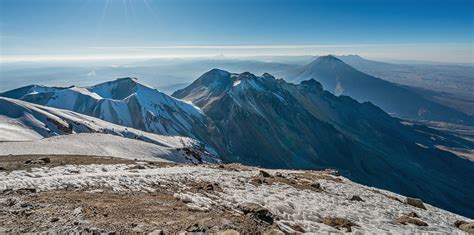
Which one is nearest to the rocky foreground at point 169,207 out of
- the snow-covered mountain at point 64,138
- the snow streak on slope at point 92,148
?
the snow streak on slope at point 92,148

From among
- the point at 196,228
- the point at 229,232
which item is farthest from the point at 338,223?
the point at 196,228

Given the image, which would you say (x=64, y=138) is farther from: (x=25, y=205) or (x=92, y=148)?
(x=25, y=205)

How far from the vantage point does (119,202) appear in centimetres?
1507

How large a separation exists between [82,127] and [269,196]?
4073 inches

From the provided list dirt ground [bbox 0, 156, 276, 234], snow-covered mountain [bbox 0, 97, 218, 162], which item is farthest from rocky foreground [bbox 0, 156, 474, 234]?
snow-covered mountain [bbox 0, 97, 218, 162]

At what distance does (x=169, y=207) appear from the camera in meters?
15.0

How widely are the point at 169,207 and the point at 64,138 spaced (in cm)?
4497

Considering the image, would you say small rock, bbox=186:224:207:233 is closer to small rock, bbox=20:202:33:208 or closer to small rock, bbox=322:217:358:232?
small rock, bbox=322:217:358:232

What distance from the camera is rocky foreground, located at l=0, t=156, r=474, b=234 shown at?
12.1 metres

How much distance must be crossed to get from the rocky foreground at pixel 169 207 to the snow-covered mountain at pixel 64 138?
2311 centimetres

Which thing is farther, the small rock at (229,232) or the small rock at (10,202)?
the small rock at (10,202)

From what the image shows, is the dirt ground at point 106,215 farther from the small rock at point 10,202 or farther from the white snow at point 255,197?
the white snow at point 255,197

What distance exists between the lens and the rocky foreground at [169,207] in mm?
12133

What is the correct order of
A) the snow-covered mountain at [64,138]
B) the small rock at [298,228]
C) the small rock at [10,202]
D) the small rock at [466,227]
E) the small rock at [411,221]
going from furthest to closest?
the snow-covered mountain at [64,138] < the small rock at [411,221] < the small rock at [466,227] < the small rock at [298,228] < the small rock at [10,202]
